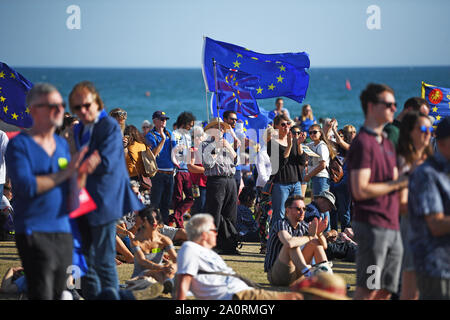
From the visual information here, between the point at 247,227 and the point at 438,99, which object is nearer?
the point at 247,227

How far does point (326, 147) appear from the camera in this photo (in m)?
10.3

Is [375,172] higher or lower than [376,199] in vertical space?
higher

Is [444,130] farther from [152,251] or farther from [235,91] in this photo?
[235,91]

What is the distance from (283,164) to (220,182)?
96 centimetres

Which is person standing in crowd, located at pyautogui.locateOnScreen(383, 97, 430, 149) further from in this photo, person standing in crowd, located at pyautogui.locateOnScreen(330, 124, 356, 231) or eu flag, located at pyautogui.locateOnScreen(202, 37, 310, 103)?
eu flag, located at pyautogui.locateOnScreen(202, 37, 310, 103)

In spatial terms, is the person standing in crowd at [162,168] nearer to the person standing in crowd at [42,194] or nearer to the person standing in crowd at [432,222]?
the person standing in crowd at [42,194]

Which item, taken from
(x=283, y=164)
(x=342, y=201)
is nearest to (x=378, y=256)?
(x=283, y=164)

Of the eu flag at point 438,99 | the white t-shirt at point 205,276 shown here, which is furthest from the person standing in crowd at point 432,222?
the eu flag at point 438,99

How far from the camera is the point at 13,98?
30.0 feet

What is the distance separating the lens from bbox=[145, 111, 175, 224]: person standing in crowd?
33.5 feet

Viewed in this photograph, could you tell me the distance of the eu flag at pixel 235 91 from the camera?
408 inches

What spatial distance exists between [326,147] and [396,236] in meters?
5.45
